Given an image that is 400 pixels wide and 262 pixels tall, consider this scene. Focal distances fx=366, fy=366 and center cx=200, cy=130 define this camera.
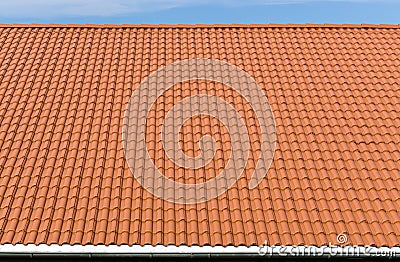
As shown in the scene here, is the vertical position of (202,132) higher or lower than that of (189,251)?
higher

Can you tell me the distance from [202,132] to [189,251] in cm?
200

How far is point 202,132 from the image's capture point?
543cm

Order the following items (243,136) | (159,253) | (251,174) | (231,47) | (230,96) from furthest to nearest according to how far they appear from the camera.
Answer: (231,47) < (230,96) < (243,136) < (251,174) < (159,253)

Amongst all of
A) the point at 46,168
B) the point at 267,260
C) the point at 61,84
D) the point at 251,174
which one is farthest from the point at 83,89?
the point at 267,260

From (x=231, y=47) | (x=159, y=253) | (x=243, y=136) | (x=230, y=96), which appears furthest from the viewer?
(x=231, y=47)

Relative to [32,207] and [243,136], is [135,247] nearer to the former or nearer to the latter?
[32,207]

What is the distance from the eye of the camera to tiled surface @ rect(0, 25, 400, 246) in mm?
4125

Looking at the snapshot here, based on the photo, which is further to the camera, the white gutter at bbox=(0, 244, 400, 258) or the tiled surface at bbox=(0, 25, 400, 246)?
the tiled surface at bbox=(0, 25, 400, 246)

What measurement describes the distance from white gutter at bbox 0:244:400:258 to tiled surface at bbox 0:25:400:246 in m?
0.08

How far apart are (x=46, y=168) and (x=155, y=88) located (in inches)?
89.7

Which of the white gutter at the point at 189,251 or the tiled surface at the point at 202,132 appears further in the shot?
the tiled surface at the point at 202,132

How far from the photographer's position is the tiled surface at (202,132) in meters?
4.12

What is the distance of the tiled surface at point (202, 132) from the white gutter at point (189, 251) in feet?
0.27

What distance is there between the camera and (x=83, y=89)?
6.17m
